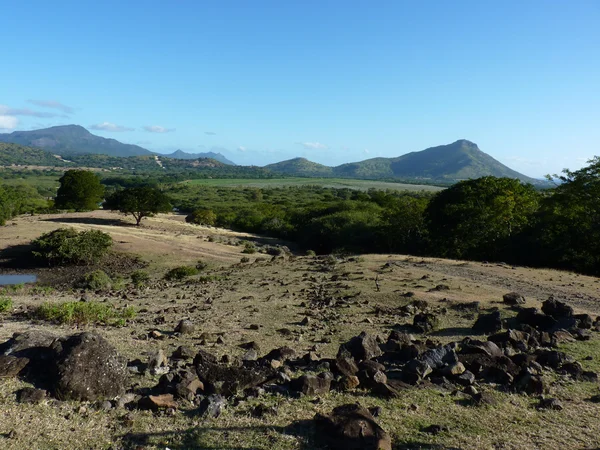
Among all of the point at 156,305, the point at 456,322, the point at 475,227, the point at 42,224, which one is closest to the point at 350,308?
the point at 456,322

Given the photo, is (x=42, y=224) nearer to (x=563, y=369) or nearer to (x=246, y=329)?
(x=246, y=329)

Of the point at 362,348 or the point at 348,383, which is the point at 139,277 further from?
the point at 348,383

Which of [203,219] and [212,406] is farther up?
[212,406]

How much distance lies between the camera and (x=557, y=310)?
51.2 feet

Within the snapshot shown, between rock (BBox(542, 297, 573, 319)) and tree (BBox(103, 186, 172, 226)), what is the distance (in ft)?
143

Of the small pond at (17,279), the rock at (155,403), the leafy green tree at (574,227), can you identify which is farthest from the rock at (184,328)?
the leafy green tree at (574,227)

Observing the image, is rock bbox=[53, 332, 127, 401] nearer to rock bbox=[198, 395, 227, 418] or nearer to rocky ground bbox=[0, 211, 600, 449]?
rocky ground bbox=[0, 211, 600, 449]

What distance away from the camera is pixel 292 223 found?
63562 millimetres

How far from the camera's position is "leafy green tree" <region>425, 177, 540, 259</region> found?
3569 cm

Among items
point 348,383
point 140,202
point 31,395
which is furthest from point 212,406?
point 140,202

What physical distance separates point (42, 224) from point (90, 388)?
136 ft

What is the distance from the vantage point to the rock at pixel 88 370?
25.2ft

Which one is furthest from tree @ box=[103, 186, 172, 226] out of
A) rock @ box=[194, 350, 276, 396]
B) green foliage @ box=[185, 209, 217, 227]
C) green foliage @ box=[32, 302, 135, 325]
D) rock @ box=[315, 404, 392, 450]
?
rock @ box=[315, 404, 392, 450]

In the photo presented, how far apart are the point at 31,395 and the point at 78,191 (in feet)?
215
